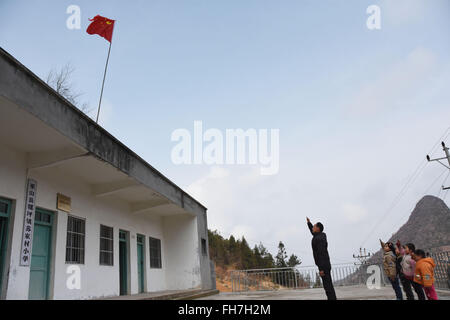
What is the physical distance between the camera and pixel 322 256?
18.8ft

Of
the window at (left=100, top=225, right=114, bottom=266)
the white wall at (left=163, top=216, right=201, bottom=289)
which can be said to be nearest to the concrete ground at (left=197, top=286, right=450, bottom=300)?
the white wall at (left=163, top=216, right=201, bottom=289)

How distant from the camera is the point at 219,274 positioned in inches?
1110

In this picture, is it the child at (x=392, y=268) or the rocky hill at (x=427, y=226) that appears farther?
the rocky hill at (x=427, y=226)

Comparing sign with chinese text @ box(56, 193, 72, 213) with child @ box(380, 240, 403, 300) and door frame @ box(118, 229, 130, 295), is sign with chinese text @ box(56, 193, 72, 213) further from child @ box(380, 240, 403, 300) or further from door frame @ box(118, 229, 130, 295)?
child @ box(380, 240, 403, 300)

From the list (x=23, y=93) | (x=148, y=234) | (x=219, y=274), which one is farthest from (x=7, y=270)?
(x=219, y=274)

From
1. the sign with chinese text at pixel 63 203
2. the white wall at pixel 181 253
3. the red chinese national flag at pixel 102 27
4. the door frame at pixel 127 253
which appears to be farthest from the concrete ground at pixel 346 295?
the red chinese national flag at pixel 102 27

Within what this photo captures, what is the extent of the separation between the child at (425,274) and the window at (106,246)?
23.8ft

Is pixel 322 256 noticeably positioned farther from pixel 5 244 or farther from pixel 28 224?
pixel 5 244

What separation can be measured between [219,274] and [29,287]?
23.0 m

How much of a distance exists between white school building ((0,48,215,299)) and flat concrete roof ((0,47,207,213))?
0.7 inches

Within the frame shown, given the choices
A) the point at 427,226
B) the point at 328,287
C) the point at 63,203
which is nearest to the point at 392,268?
the point at 328,287

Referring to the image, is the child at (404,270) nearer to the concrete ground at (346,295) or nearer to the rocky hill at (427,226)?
the concrete ground at (346,295)

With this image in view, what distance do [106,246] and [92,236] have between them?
2.78ft

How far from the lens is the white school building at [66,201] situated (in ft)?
18.6
